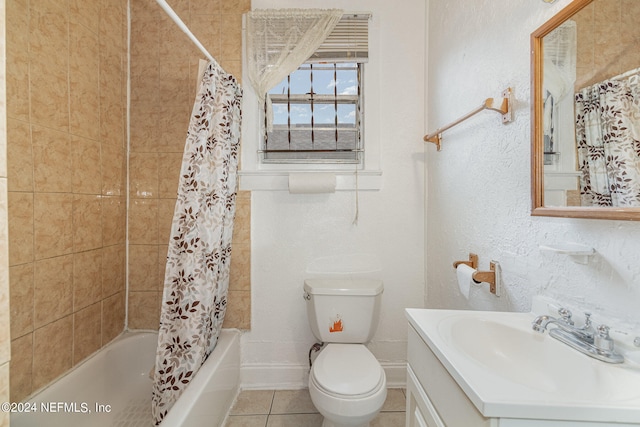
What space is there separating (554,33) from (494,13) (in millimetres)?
406

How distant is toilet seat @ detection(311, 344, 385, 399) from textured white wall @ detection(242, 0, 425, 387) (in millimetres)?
446

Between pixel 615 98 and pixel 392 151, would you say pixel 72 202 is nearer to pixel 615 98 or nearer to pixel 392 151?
pixel 392 151

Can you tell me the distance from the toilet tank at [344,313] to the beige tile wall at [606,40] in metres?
1.26

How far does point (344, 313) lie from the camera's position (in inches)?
62.7

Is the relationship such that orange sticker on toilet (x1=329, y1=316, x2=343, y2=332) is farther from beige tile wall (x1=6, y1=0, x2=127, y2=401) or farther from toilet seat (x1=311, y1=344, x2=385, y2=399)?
beige tile wall (x1=6, y1=0, x2=127, y2=401)

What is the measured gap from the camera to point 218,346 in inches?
62.6

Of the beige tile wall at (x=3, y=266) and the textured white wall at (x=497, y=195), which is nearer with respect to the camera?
the beige tile wall at (x=3, y=266)

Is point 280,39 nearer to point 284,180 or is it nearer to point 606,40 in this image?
point 284,180

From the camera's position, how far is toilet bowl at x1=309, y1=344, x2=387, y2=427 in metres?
1.14

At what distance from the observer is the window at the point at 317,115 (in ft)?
6.27

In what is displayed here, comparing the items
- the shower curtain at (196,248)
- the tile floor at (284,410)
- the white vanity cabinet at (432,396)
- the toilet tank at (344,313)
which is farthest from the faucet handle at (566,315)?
the shower curtain at (196,248)

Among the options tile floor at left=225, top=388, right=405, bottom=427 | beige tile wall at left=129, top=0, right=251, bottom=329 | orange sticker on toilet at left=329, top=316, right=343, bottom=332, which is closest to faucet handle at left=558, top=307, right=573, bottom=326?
orange sticker on toilet at left=329, top=316, right=343, bottom=332

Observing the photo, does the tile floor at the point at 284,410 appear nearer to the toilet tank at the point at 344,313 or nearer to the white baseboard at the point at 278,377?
the white baseboard at the point at 278,377

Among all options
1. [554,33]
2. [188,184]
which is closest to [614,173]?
[554,33]
